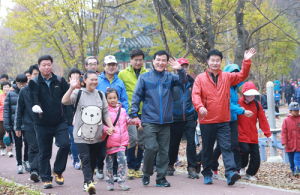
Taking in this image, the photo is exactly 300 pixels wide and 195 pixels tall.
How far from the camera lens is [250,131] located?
684 centimetres

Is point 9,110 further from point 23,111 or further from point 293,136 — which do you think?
point 293,136

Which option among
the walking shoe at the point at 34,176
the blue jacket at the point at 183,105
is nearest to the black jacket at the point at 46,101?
the walking shoe at the point at 34,176

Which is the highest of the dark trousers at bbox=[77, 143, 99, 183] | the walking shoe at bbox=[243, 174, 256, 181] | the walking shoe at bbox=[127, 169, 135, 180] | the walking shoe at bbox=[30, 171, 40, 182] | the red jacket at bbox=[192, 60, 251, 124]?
the red jacket at bbox=[192, 60, 251, 124]

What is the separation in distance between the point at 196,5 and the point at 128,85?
6.27 metres

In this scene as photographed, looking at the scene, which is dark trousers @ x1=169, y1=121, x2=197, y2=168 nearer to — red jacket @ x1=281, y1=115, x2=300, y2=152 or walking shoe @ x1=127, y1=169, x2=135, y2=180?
walking shoe @ x1=127, y1=169, x2=135, y2=180

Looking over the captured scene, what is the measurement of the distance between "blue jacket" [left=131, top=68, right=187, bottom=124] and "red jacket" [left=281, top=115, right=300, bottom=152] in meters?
3.24

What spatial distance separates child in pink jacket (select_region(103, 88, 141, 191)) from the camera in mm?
5852

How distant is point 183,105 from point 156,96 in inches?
44.4

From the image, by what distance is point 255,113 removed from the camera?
23.0 feet

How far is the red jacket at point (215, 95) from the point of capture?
600 centimetres

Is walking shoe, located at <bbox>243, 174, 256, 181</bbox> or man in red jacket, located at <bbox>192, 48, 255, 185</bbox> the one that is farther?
walking shoe, located at <bbox>243, 174, 256, 181</bbox>

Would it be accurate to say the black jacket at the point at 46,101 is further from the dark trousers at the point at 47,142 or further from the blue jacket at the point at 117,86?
the blue jacket at the point at 117,86

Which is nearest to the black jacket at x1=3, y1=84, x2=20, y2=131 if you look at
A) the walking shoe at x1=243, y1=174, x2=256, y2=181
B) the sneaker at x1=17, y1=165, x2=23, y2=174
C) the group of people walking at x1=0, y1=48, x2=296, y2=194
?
the sneaker at x1=17, y1=165, x2=23, y2=174

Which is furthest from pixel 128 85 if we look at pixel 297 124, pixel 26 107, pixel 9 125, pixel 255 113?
pixel 297 124
